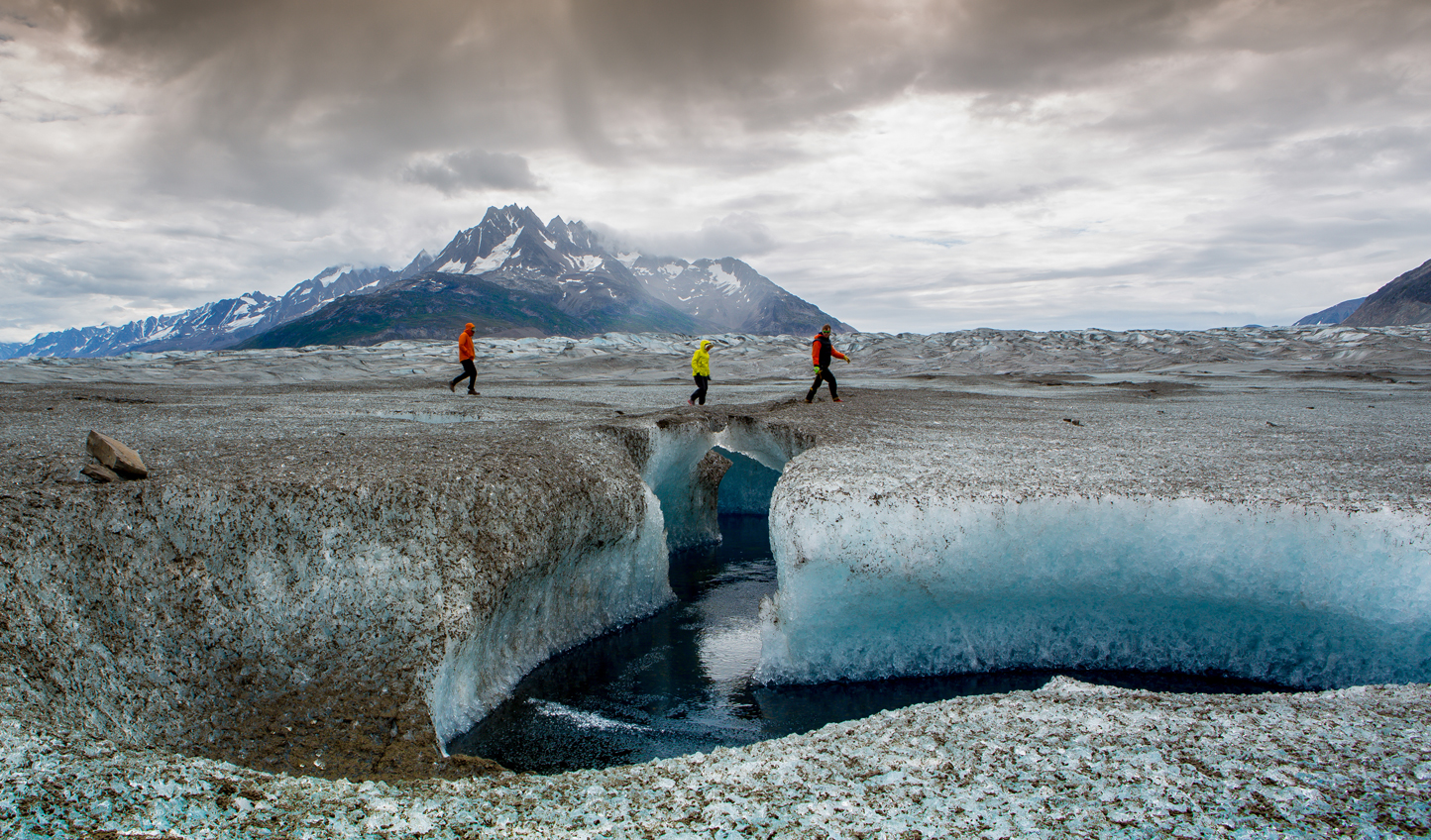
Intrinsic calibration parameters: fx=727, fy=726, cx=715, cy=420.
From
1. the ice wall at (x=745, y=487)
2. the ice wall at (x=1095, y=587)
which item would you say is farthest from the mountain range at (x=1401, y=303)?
the ice wall at (x=1095, y=587)

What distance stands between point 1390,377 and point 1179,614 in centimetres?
3055

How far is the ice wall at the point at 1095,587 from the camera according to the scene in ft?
21.9

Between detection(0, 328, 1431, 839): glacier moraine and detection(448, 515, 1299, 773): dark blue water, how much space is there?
0.23 metres

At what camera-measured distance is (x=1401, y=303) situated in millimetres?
97875

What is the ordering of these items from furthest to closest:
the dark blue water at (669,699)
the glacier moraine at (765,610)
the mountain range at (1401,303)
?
the mountain range at (1401,303)
the dark blue water at (669,699)
the glacier moraine at (765,610)

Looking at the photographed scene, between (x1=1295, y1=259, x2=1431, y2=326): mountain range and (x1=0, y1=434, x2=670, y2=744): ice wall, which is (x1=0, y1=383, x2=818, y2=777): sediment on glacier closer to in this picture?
(x1=0, y1=434, x2=670, y2=744): ice wall

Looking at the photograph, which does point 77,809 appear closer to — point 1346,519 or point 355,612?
point 355,612

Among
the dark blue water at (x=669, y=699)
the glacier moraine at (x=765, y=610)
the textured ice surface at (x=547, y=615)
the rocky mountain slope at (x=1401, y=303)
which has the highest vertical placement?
the rocky mountain slope at (x=1401, y=303)

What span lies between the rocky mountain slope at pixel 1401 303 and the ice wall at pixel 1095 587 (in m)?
117

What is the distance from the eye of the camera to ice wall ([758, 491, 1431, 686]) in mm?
6660

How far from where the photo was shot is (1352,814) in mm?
3240

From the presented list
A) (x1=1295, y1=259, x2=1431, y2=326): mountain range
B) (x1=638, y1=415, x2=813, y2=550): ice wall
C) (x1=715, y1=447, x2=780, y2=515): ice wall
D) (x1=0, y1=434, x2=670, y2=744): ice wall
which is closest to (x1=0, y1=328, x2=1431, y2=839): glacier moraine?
(x1=0, y1=434, x2=670, y2=744): ice wall

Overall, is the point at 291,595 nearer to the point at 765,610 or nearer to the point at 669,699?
the point at 669,699

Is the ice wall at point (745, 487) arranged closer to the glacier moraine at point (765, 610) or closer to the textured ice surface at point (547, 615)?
the glacier moraine at point (765, 610)
